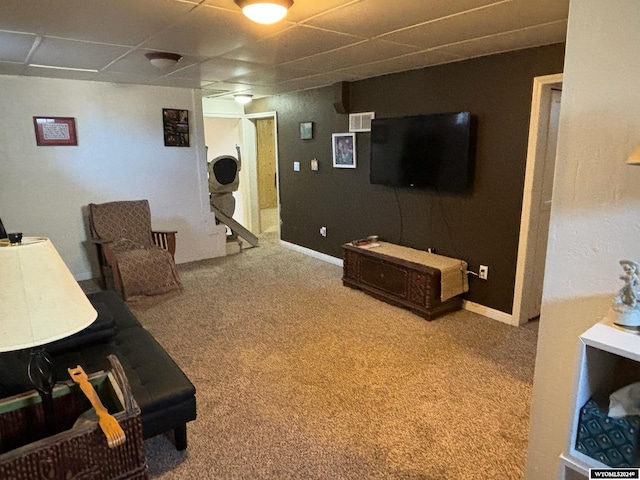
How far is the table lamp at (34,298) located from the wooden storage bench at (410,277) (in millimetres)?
2820

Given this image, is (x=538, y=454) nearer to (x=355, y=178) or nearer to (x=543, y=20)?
Answer: (x=543, y=20)

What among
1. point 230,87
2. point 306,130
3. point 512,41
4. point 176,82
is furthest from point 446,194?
point 176,82

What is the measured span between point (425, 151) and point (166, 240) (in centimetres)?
286

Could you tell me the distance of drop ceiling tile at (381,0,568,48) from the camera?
7.30ft

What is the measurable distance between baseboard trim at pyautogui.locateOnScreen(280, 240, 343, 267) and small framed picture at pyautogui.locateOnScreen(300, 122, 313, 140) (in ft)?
4.85

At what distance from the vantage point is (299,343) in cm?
319

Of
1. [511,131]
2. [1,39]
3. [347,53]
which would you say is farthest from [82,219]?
[511,131]

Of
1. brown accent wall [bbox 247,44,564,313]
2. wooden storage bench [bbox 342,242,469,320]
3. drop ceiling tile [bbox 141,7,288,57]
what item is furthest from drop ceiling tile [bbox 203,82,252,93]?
wooden storage bench [bbox 342,242,469,320]

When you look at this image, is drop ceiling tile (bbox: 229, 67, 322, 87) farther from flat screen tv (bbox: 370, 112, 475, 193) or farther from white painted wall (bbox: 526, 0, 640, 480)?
white painted wall (bbox: 526, 0, 640, 480)

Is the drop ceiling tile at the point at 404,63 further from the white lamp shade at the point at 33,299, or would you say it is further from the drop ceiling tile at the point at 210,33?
the white lamp shade at the point at 33,299

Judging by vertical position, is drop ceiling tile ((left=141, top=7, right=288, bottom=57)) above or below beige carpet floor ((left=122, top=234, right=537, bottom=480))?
above

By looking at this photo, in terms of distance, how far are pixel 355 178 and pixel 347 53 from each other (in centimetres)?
176

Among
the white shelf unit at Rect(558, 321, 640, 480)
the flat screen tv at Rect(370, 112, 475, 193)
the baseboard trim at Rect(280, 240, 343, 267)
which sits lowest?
the baseboard trim at Rect(280, 240, 343, 267)

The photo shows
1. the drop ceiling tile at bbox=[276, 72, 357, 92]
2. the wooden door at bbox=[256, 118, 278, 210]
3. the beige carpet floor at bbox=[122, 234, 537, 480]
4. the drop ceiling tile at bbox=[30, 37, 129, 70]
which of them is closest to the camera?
the beige carpet floor at bbox=[122, 234, 537, 480]
